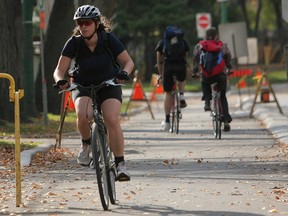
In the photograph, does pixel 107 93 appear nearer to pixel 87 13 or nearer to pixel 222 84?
pixel 87 13

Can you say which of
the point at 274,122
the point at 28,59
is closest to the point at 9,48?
the point at 28,59

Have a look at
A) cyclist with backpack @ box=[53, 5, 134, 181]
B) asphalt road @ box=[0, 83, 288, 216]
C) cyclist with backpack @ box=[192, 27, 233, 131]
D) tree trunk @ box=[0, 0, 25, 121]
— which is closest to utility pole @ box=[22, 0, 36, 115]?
tree trunk @ box=[0, 0, 25, 121]

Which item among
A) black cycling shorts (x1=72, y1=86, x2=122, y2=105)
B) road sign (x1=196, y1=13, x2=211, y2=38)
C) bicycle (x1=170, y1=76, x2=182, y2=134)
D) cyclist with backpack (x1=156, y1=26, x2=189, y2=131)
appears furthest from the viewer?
road sign (x1=196, y1=13, x2=211, y2=38)

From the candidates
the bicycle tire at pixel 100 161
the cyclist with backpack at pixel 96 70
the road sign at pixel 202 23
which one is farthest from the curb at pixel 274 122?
the road sign at pixel 202 23

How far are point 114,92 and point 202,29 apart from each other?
31566mm

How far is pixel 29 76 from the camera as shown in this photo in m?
25.8

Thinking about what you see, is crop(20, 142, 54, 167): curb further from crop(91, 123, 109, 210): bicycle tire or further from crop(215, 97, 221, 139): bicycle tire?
crop(91, 123, 109, 210): bicycle tire

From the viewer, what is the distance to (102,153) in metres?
10.5

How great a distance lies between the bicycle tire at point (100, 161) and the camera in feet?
33.5

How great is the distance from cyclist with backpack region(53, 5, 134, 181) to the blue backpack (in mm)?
9891

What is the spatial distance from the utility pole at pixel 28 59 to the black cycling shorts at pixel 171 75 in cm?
486

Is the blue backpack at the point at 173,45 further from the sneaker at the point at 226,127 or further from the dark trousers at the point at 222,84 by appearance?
the sneaker at the point at 226,127

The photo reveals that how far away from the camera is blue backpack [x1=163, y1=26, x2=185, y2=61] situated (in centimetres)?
2116

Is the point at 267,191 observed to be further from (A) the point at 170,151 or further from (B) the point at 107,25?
Answer: (A) the point at 170,151
